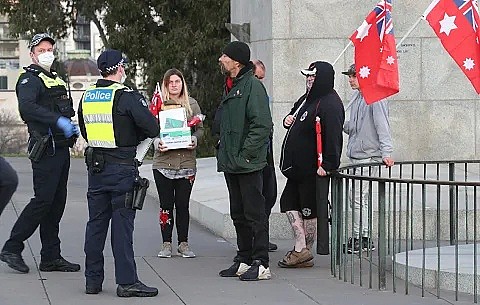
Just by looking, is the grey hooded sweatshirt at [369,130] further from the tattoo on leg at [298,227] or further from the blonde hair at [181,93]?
the blonde hair at [181,93]

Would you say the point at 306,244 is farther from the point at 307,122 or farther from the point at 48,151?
the point at 48,151

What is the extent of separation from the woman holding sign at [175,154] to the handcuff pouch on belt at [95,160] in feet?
5.87

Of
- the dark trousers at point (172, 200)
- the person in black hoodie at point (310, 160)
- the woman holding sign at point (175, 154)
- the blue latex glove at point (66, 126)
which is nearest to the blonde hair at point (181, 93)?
the woman holding sign at point (175, 154)

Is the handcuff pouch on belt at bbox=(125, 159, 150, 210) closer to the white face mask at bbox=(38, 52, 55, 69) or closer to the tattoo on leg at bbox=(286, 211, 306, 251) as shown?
the white face mask at bbox=(38, 52, 55, 69)

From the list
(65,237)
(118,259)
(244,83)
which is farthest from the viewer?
(65,237)

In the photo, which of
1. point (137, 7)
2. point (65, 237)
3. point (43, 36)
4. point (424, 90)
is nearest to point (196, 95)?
point (137, 7)

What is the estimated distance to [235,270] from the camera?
941cm

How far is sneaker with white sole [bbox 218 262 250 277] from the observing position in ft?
30.5

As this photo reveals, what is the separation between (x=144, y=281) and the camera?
360 inches

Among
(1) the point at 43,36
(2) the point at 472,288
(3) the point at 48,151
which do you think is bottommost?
(2) the point at 472,288

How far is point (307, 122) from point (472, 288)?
2060mm

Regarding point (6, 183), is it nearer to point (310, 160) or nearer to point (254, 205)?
point (254, 205)

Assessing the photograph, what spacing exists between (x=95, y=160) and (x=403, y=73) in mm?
7267

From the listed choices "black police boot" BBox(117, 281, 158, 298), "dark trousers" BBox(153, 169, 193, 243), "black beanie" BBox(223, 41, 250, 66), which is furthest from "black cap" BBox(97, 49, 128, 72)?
"dark trousers" BBox(153, 169, 193, 243)
